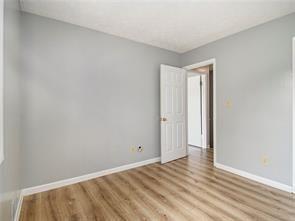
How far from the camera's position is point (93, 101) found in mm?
2787

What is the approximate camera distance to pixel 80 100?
2662mm

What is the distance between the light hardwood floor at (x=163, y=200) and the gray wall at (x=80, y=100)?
411 millimetres

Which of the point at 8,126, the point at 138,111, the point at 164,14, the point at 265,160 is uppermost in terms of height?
the point at 164,14

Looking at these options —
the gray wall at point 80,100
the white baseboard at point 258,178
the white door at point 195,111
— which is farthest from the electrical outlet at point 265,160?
the white door at point 195,111

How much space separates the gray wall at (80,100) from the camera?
230 centimetres

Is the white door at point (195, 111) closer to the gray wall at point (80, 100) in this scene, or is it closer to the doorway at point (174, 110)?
the doorway at point (174, 110)

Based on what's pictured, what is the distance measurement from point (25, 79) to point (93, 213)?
6.47 ft

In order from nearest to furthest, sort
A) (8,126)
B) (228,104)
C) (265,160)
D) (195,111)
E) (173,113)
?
1. (8,126)
2. (265,160)
3. (228,104)
4. (173,113)
5. (195,111)

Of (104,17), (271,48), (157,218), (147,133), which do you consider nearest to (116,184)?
(157,218)

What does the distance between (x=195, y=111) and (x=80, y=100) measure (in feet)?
11.5

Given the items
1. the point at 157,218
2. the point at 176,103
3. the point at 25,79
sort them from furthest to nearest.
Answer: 1. the point at 176,103
2. the point at 25,79
3. the point at 157,218

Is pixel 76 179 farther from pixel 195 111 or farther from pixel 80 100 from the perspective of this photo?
pixel 195 111

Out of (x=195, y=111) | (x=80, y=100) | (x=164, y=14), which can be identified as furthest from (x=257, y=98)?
(x=80, y=100)

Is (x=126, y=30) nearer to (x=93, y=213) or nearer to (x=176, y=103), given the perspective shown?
(x=176, y=103)
